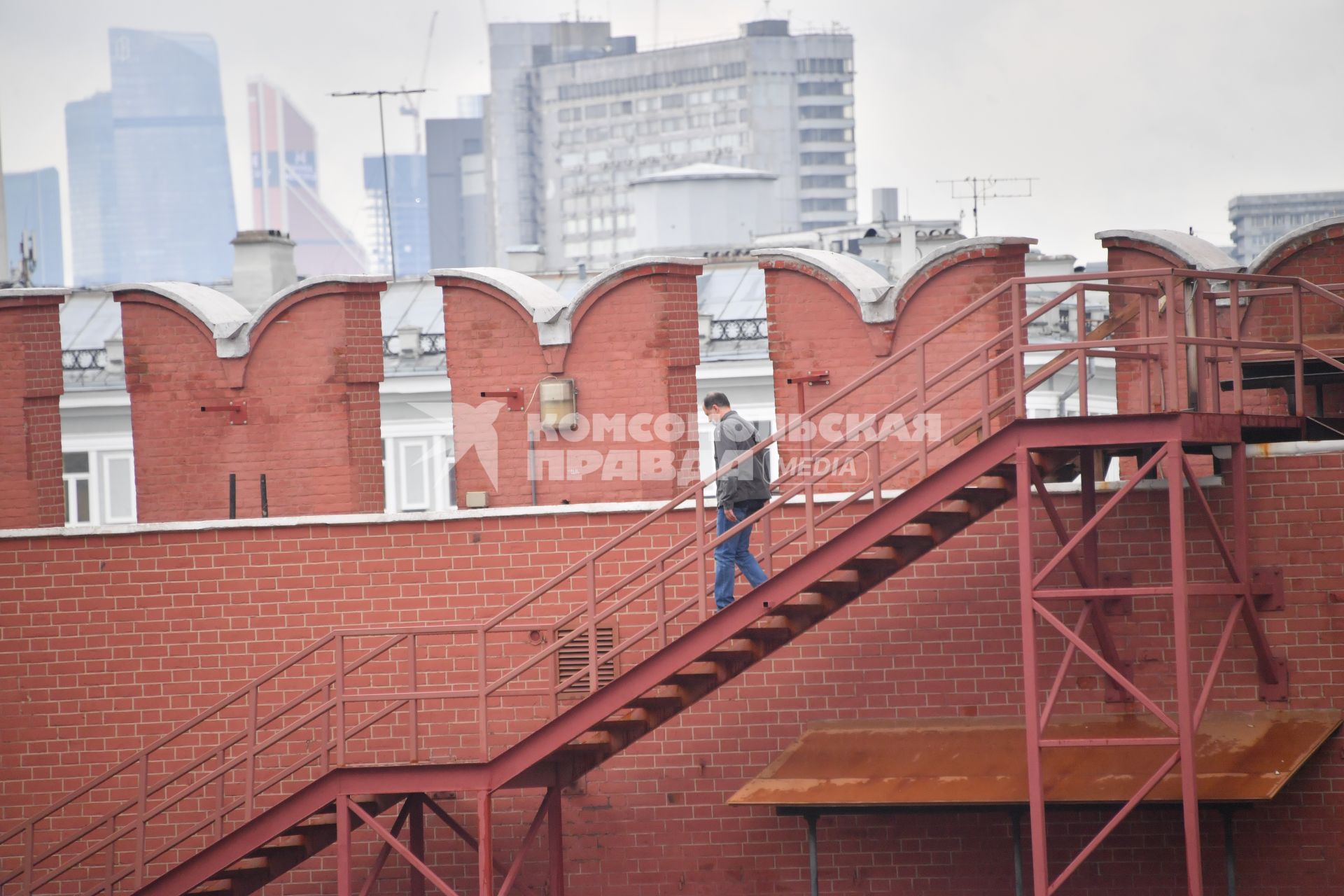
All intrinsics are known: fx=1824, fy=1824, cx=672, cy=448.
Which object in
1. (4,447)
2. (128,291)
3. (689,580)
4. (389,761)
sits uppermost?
(128,291)

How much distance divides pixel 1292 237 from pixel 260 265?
21.9 meters

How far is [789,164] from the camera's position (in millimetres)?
129500

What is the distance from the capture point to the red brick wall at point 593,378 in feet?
50.9

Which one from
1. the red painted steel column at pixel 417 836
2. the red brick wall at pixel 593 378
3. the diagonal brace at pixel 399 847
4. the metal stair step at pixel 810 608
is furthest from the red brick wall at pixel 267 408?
the metal stair step at pixel 810 608

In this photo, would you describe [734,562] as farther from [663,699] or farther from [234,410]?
[234,410]

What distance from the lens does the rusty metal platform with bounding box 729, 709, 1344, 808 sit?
514 inches

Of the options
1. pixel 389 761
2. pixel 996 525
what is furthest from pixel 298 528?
pixel 996 525

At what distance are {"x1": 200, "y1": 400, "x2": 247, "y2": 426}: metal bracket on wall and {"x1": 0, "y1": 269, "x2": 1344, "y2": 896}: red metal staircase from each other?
89.4 inches

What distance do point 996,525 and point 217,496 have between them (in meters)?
6.83

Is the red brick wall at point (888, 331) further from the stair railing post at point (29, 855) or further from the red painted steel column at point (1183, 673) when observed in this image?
the stair railing post at point (29, 855)

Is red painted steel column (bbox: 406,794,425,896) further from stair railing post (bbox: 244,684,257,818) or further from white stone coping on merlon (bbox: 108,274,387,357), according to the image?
white stone coping on merlon (bbox: 108,274,387,357)

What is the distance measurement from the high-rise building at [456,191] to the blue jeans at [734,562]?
5272 inches

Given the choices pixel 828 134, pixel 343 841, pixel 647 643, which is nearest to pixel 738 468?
pixel 647 643

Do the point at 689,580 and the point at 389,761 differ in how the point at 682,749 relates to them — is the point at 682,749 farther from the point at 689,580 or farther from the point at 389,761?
the point at 389,761
